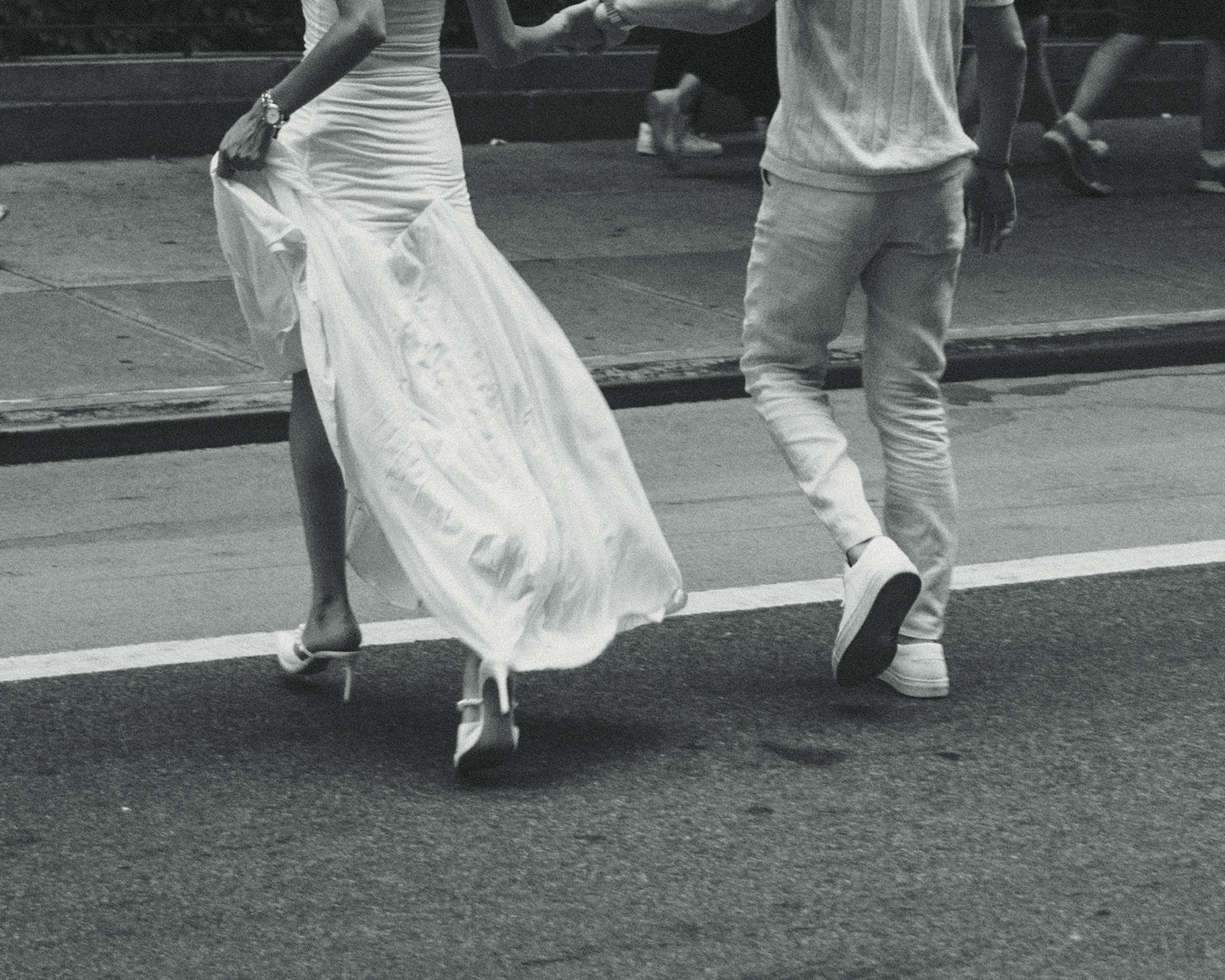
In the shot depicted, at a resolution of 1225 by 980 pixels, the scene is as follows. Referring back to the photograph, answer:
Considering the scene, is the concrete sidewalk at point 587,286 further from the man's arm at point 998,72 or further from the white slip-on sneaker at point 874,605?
the white slip-on sneaker at point 874,605

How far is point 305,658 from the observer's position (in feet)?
15.8

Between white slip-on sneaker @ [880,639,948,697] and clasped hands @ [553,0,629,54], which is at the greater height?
clasped hands @ [553,0,629,54]

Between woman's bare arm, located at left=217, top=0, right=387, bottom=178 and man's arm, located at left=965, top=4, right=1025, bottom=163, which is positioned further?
man's arm, located at left=965, top=4, right=1025, bottom=163

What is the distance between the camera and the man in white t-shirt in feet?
15.0

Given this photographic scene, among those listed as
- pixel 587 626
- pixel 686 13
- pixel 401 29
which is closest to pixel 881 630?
pixel 587 626

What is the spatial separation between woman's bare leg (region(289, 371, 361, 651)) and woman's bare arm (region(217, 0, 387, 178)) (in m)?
0.49

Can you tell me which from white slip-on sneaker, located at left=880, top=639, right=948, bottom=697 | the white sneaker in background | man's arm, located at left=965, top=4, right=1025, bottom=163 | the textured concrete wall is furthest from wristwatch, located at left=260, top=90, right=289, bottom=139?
the white sneaker in background

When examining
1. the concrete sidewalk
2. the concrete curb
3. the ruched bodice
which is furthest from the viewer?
the concrete sidewalk

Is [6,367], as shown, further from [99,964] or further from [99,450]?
[99,964]

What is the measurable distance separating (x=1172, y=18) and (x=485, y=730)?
8089mm

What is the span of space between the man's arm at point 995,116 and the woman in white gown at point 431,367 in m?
1.07

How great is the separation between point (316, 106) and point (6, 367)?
3.54 meters

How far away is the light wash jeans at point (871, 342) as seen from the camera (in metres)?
4.68

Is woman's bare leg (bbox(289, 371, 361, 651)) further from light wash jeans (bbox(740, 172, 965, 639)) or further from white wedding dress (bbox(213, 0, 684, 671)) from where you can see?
light wash jeans (bbox(740, 172, 965, 639))
